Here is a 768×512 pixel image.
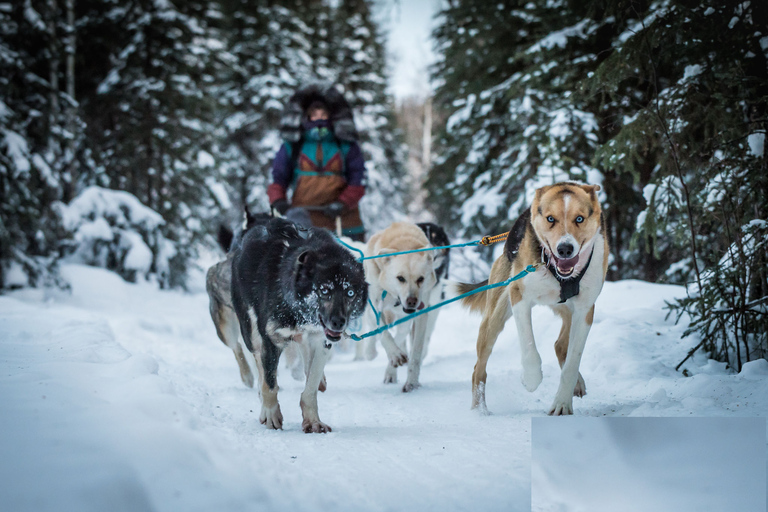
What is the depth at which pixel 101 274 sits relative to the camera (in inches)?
384

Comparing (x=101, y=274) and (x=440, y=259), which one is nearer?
(x=440, y=259)

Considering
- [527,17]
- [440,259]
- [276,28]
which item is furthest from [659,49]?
[276,28]

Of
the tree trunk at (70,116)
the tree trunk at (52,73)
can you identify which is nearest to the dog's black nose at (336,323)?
the tree trunk at (52,73)

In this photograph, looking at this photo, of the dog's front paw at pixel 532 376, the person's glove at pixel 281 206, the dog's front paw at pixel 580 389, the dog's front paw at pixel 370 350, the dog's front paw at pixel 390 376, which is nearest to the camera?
the dog's front paw at pixel 532 376

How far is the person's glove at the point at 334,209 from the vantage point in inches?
237

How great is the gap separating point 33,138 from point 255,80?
10.6 meters

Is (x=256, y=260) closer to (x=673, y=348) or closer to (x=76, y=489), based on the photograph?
(x=76, y=489)

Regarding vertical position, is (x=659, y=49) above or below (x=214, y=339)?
above

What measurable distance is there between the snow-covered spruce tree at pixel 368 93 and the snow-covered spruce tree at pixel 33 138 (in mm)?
10768

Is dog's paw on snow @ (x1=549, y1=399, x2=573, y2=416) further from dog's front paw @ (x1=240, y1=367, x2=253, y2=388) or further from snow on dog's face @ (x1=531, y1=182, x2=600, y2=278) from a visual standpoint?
dog's front paw @ (x1=240, y1=367, x2=253, y2=388)

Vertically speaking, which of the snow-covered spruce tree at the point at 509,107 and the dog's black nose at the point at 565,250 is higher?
the snow-covered spruce tree at the point at 509,107

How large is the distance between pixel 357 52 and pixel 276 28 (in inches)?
133

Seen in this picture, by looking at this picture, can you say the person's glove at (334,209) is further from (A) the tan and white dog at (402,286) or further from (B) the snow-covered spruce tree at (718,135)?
(B) the snow-covered spruce tree at (718,135)

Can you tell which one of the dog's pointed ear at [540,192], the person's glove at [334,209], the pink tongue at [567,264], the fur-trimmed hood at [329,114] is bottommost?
the pink tongue at [567,264]
